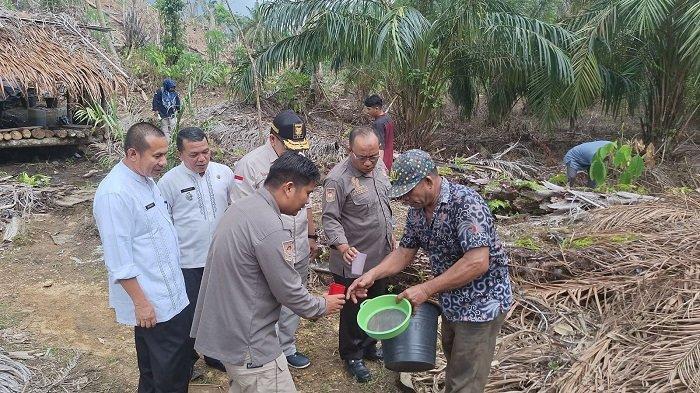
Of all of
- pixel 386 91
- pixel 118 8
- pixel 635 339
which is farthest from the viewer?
pixel 118 8

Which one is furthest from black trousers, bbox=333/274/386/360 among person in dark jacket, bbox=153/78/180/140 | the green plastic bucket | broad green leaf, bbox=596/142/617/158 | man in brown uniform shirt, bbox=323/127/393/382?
person in dark jacket, bbox=153/78/180/140

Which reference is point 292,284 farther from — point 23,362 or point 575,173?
point 575,173

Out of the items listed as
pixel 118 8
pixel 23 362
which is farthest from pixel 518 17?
pixel 118 8

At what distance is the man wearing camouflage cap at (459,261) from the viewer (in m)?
2.40

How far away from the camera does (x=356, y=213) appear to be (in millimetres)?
3527

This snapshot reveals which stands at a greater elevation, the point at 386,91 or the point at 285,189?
the point at 285,189

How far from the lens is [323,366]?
3.88 m

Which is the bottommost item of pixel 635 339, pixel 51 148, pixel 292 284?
pixel 51 148

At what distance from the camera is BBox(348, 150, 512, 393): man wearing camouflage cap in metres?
2.40

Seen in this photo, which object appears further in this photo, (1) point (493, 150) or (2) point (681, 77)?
(1) point (493, 150)

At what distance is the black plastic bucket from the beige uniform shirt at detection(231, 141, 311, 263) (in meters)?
0.89

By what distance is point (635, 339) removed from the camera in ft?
11.0

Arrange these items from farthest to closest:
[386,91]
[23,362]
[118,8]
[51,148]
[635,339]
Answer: [118,8], [51,148], [386,91], [23,362], [635,339]

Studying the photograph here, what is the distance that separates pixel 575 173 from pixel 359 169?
5.06 meters
